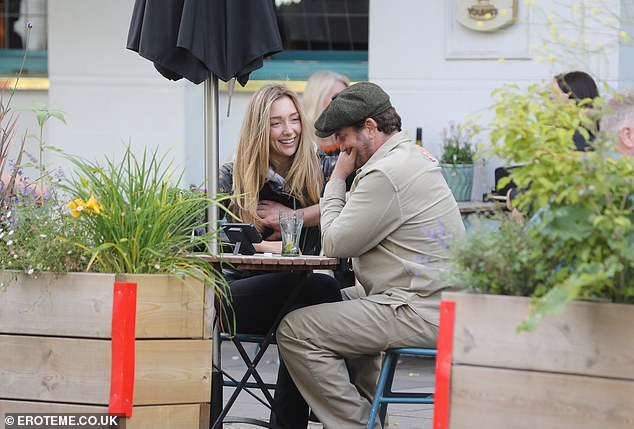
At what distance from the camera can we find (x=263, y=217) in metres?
4.77

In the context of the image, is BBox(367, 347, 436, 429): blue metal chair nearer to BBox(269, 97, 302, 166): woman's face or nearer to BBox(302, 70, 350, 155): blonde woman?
BBox(269, 97, 302, 166): woman's face

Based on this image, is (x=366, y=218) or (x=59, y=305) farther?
(x=366, y=218)

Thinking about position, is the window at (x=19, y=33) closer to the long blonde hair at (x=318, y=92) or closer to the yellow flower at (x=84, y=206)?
the long blonde hair at (x=318, y=92)

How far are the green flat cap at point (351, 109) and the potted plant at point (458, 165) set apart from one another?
252 centimetres

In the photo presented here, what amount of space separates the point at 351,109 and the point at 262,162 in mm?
794

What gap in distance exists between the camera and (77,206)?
→ 3668 millimetres

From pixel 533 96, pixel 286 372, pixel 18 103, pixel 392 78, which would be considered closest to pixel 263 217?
pixel 286 372

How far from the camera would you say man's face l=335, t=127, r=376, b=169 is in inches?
166

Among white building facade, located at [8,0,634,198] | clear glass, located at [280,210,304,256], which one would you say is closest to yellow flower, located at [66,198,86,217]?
clear glass, located at [280,210,304,256]

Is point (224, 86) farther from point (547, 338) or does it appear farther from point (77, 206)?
point (547, 338)

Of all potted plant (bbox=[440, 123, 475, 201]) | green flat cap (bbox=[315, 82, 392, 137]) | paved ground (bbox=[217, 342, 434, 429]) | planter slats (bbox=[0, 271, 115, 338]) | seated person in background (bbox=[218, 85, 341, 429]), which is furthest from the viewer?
potted plant (bbox=[440, 123, 475, 201])

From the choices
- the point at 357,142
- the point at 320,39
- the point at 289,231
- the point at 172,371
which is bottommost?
the point at 172,371

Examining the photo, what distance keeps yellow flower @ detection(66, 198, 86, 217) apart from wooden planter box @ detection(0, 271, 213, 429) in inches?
8.7

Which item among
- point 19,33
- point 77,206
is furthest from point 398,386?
point 19,33
